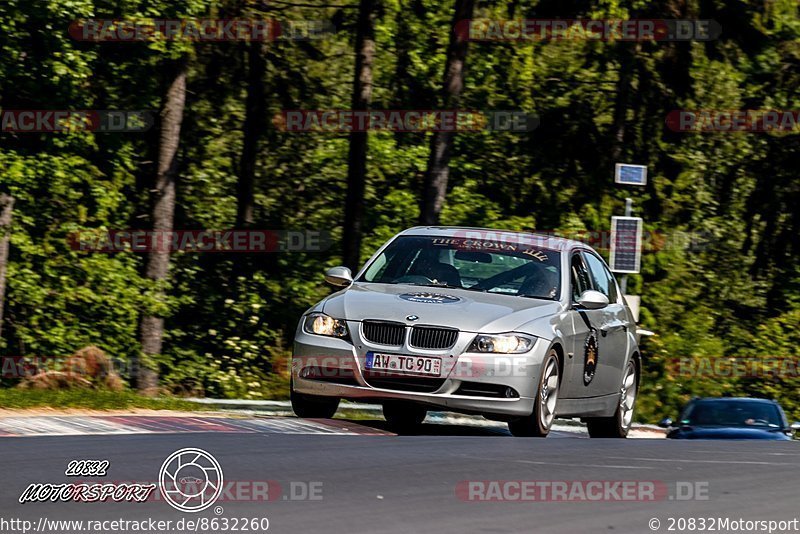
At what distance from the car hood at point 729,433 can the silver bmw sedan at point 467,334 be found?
5004 millimetres

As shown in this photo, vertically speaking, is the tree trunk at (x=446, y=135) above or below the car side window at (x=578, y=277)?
above

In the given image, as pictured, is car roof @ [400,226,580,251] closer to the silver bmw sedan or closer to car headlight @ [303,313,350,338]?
the silver bmw sedan

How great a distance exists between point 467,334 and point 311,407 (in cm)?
Answer: 168

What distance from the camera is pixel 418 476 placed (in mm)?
7434

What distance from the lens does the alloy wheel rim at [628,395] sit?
1327 centimetres

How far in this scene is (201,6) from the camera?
78.7 feet

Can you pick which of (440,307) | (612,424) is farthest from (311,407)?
(612,424)

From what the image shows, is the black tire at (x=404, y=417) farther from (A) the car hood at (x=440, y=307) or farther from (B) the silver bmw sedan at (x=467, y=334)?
(A) the car hood at (x=440, y=307)

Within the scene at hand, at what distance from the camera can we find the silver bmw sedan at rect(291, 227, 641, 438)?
1053cm

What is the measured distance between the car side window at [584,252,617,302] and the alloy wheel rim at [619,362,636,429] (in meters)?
0.75

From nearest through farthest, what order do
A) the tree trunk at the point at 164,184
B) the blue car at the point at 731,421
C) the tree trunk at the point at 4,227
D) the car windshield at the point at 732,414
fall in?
the blue car at the point at 731,421, the car windshield at the point at 732,414, the tree trunk at the point at 4,227, the tree trunk at the point at 164,184

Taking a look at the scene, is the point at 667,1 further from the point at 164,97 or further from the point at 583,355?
the point at 583,355

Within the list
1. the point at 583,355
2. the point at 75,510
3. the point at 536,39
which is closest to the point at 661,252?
the point at 536,39

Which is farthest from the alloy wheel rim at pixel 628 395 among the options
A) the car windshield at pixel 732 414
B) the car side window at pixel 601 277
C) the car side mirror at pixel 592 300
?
the car windshield at pixel 732 414
